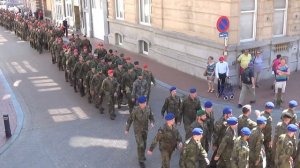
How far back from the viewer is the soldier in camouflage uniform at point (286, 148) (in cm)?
755

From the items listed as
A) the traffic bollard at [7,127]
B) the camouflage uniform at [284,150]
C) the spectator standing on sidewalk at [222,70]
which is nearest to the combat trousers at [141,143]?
the camouflage uniform at [284,150]

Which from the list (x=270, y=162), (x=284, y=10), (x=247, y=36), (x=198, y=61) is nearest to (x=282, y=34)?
(x=284, y=10)

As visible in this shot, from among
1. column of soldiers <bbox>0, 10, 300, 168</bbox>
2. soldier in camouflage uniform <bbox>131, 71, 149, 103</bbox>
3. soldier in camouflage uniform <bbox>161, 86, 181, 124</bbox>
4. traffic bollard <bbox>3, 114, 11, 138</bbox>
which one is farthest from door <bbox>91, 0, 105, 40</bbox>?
soldier in camouflage uniform <bbox>161, 86, 181, 124</bbox>

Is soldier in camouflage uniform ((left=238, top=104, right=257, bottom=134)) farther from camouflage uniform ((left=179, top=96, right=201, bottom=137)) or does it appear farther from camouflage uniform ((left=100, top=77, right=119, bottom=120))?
camouflage uniform ((left=100, top=77, right=119, bottom=120))

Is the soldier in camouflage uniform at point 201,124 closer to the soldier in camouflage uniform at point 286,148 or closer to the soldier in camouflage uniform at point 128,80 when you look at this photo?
the soldier in camouflage uniform at point 286,148

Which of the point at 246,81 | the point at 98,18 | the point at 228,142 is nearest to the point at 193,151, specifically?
the point at 228,142

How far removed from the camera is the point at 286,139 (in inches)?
299

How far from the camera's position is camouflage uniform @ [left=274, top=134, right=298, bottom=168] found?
24.8 ft

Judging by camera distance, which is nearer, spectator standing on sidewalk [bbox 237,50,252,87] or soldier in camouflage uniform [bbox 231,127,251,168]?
soldier in camouflage uniform [bbox 231,127,251,168]

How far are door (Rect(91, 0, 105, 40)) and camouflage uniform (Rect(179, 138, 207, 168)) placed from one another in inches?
764

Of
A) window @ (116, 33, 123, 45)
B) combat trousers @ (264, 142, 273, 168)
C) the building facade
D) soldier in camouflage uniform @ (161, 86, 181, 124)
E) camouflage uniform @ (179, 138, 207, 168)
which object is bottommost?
combat trousers @ (264, 142, 273, 168)

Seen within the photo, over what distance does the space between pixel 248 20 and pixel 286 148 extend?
8.63 m

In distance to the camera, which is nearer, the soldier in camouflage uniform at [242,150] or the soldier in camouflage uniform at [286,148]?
→ the soldier in camouflage uniform at [242,150]

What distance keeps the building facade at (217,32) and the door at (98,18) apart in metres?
6.98
